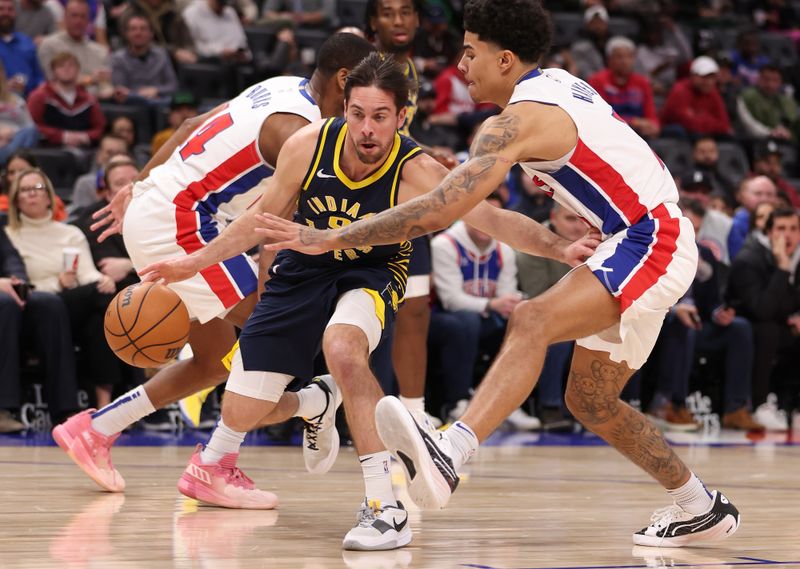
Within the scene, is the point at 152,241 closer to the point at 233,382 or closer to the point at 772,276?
the point at 233,382

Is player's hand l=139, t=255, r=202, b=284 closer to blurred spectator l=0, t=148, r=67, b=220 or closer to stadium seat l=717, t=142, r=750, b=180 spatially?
blurred spectator l=0, t=148, r=67, b=220

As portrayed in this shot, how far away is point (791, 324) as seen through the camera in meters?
9.80

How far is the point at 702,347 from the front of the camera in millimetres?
9672

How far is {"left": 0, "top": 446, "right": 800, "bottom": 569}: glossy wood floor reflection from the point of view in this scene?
367 cm

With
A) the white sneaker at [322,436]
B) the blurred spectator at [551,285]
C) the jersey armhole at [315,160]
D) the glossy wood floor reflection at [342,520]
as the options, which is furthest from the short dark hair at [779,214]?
the jersey armhole at [315,160]

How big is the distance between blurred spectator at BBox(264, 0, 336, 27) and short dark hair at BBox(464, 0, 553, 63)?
9.24 metres

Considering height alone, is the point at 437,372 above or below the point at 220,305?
below

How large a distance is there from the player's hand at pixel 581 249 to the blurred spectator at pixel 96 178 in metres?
5.21

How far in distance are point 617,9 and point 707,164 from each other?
3.76 m

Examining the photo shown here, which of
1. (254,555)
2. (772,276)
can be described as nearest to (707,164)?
(772,276)

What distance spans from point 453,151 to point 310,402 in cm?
704

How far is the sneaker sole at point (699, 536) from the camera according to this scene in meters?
4.11

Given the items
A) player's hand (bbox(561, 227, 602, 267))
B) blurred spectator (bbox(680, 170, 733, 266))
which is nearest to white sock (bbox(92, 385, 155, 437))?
player's hand (bbox(561, 227, 602, 267))

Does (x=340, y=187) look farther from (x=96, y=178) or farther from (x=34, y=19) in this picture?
(x=34, y=19)
